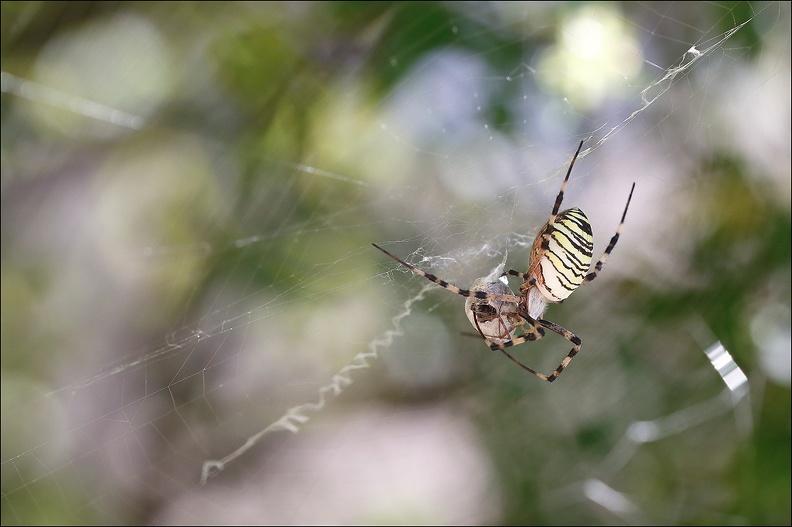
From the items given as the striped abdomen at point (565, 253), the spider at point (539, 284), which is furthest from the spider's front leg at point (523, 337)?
the striped abdomen at point (565, 253)

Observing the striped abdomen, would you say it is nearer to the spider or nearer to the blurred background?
the spider

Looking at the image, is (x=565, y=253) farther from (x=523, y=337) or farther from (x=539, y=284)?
(x=523, y=337)

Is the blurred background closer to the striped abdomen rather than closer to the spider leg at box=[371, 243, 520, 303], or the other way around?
the spider leg at box=[371, 243, 520, 303]

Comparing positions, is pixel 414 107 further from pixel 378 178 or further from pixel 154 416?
pixel 154 416

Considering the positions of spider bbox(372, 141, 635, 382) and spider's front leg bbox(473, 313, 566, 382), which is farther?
spider's front leg bbox(473, 313, 566, 382)

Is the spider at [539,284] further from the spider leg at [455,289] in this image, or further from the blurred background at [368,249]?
the blurred background at [368,249]

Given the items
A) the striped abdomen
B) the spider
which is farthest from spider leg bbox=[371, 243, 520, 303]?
the striped abdomen

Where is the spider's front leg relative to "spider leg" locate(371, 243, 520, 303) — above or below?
below

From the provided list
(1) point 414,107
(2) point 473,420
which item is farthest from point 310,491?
(1) point 414,107

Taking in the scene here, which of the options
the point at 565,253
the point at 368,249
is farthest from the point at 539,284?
the point at 368,249
